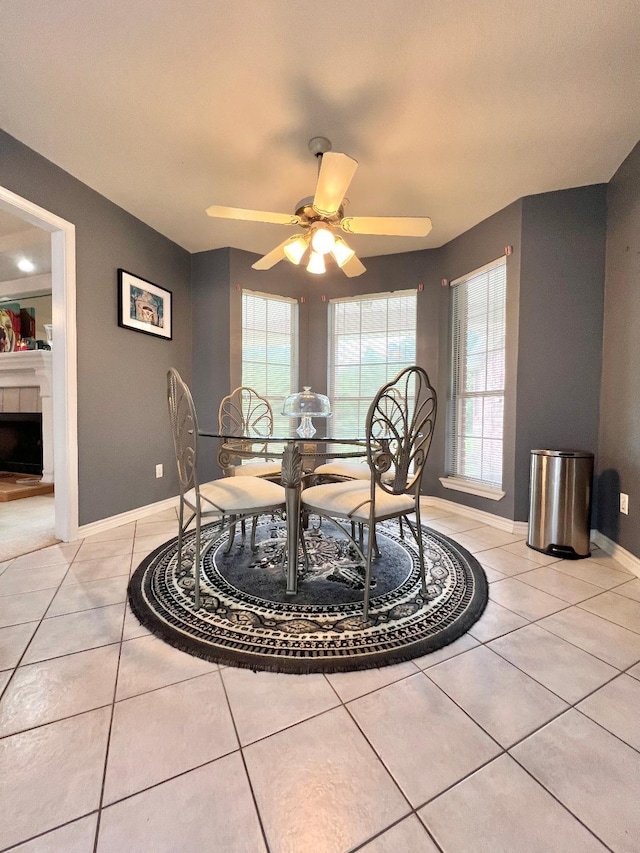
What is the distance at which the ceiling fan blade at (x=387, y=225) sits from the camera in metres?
2.04

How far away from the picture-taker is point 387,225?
82.2 inches

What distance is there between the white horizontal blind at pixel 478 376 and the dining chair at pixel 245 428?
1736 millimetres

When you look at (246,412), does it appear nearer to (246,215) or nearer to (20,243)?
(246,215)

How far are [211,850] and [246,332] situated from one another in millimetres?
3478

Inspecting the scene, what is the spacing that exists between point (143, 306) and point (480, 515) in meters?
3.34

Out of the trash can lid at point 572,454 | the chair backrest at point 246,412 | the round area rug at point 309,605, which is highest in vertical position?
the chair backrest at point 246,412

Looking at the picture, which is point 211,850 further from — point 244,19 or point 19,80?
point 19,80

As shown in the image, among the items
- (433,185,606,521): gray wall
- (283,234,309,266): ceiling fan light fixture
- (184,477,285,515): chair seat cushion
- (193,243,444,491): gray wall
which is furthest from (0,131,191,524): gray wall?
(433,185,606,521): gray wall

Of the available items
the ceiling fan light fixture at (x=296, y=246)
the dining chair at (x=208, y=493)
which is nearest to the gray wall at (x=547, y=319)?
the ceiling fan light fixture at (x=296, y=246)

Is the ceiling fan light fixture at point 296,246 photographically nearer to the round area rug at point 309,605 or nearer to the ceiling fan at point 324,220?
the ceiling fan at point 324,220

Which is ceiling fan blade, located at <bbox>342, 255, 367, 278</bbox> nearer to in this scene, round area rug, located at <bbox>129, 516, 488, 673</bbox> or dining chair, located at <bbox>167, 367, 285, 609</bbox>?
dining chair, located at <bbox>167, 367, 285, 609</bbox>

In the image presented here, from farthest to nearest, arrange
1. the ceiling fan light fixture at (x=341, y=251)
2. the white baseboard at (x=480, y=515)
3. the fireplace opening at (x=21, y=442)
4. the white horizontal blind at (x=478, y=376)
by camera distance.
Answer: the fireplace opening at (x=21, y=442)
the white horizontal blind at (x=478, y=376)
the white baseboard at (x=480, y=515)
the ceiling fan light fixture at (x=341, y=251)

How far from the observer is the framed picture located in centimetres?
285

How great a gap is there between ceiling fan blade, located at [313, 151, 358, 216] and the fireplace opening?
14.0ft
